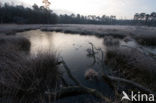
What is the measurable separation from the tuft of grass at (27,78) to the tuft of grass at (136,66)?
11.8 ft

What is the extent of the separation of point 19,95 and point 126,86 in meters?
3.98

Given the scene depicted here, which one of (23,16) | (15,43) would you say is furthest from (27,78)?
(23,16)

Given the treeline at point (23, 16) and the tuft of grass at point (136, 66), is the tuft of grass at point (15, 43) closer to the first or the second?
the tuft of grass at point (136, 66)

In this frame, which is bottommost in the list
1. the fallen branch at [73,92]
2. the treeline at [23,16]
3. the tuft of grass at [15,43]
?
the fallen branch at [73,92]

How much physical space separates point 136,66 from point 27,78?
5.17 meters

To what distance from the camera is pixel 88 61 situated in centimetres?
683

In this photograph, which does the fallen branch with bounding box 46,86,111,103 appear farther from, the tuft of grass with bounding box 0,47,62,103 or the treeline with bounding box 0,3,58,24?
the treeline with bounding box 0,3,58,24

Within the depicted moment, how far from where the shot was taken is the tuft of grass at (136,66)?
13.8 feet

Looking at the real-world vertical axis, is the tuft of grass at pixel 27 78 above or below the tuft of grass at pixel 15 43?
below

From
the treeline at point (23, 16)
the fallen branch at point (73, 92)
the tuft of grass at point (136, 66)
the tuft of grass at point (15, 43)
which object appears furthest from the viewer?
the treeline at point (23, 16)

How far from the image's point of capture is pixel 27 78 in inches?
143

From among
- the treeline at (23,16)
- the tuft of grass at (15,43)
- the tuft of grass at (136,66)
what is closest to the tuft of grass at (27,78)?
the tuft of grass at (15,43)

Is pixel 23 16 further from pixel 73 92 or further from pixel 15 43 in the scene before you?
pixel 73 92

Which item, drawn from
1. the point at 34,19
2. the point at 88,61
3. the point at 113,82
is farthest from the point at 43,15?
the point at 113,82
